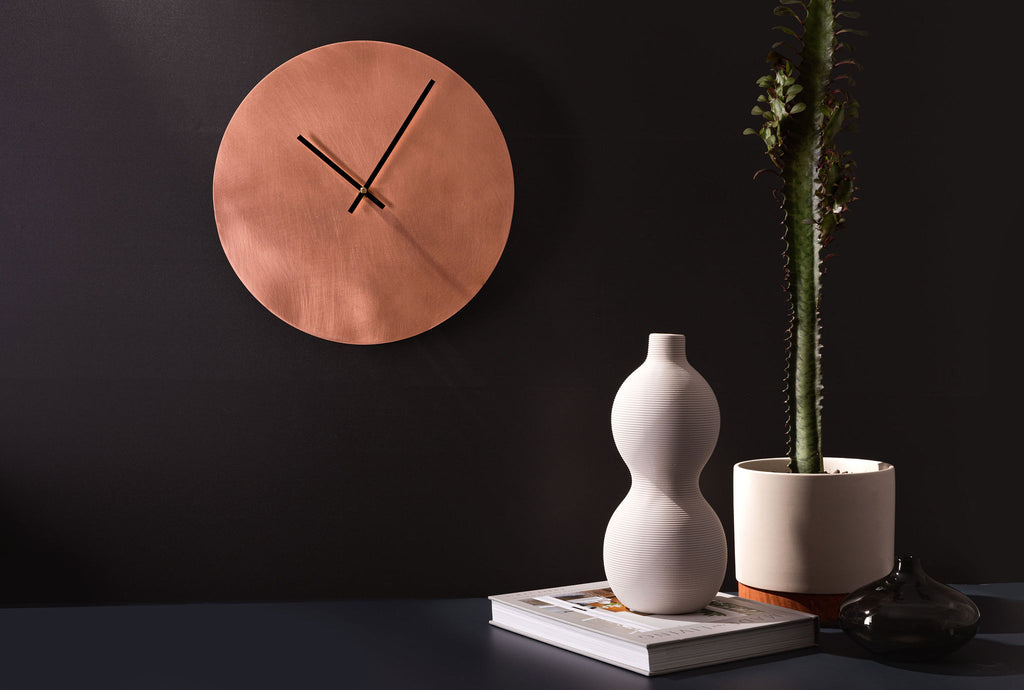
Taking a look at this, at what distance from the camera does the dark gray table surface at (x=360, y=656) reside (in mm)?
1151

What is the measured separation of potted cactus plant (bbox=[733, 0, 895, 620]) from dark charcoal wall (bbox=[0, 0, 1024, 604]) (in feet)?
0.79

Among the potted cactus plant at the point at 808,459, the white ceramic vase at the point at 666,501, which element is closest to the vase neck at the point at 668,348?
the white ceramic vase at the point at 666,501

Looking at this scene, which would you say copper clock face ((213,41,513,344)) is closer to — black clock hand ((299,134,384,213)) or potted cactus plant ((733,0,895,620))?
black clock hand ((299,134,384,213))

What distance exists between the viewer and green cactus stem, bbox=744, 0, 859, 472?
1.36 meters

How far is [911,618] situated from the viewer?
3.84 ft

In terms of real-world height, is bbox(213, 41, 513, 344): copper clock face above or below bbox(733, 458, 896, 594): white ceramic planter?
above

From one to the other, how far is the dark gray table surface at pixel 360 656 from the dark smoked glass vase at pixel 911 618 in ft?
0.09

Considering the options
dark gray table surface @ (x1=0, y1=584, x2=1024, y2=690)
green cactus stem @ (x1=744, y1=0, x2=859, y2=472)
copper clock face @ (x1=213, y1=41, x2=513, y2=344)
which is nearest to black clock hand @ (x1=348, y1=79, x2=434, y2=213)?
copper clock face @ (x1=213, y1=41, x2=513, y2=344)

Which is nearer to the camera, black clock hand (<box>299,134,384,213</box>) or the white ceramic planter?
the white ceramic planter

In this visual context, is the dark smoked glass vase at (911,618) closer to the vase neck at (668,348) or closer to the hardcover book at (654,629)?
the hardcover book at (654,629)

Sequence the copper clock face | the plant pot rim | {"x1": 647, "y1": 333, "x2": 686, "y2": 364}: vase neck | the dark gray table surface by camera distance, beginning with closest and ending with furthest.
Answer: the dark gray table surface < {"x1": 647, "y1": 333, "x2": 686, "y2": 364}: vase neck < the plant pot rim < the copper clock face

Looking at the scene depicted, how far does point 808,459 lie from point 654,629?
36 cm

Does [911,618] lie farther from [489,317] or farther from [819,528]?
[489,317]

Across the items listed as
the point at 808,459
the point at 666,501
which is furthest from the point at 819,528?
the point at 666,501
